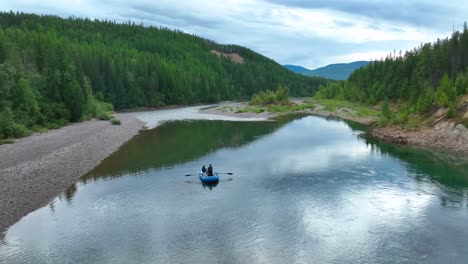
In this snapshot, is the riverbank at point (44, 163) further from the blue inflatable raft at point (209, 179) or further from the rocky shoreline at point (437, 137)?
the rocky shoreline at point (437, 137)

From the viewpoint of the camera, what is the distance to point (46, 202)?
36438 millimetres

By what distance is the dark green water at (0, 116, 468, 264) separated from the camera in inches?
Answer: 1050

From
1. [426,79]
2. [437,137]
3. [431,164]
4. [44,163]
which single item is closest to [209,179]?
[44,163]

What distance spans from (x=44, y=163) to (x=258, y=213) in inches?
1155

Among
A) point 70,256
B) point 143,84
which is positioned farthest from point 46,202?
point 143,84

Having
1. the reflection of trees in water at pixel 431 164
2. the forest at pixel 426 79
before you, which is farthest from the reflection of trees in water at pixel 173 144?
the forest at pixel 426 79

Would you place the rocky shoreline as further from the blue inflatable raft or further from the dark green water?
the blue inflatable raft

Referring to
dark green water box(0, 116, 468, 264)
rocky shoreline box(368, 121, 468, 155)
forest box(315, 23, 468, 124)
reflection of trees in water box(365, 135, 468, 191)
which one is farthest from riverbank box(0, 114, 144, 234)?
forest box(315, 23, 468, 124)

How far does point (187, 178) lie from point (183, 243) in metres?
18.3

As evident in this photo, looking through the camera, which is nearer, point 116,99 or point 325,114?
point 325,114

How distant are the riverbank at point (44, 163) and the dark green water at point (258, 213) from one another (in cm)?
173

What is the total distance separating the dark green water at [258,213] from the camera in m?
26.7

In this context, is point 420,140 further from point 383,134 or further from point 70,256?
point 70,256

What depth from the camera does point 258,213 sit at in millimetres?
34281
